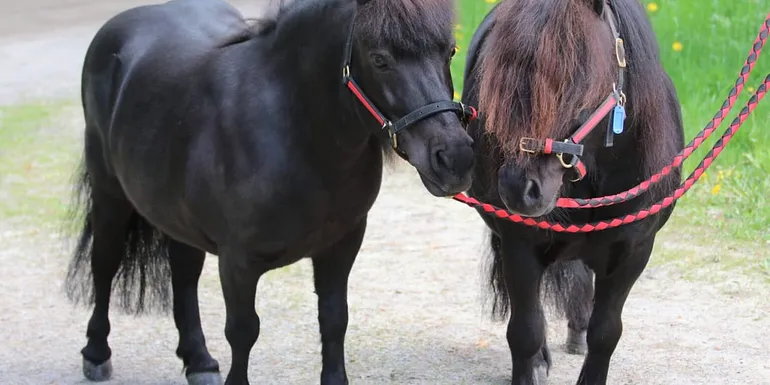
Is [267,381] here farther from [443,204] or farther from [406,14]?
[443,204]

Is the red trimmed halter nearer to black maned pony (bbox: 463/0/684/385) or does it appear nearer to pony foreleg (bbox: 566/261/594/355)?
black maned pony (bbox: 463/0/684/385)

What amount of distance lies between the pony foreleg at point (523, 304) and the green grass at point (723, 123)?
207 cm

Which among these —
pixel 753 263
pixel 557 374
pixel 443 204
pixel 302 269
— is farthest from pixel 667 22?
pixel 557 374

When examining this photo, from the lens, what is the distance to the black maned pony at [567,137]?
2.97 meters

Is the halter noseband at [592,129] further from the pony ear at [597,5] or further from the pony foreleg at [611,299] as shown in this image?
the pony foreleg at [611,299]

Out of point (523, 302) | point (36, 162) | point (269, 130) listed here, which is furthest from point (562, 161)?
point (36, 162)

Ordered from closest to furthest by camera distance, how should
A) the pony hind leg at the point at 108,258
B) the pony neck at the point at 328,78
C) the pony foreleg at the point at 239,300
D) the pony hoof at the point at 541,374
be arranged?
the pony neck at the point at 328,78 < the pony foreleg at the point at 239,300 < the pony hoof at the point at 541,374 < the pony hind leg at the point at 108,258

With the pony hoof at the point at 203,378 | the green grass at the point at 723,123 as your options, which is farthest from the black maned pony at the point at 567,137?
the green grass at the point at 723,123

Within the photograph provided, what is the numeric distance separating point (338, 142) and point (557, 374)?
1.72 meters

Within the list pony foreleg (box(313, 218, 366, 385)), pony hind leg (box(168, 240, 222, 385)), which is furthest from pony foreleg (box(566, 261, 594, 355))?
pony hind leg (box(168, 240, 222, 385))

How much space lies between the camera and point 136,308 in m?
4.69

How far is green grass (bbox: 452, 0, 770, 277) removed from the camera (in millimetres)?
6185

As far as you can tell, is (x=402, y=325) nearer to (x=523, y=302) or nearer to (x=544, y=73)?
(x=523, y=302)

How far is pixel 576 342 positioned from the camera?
4727 mm
